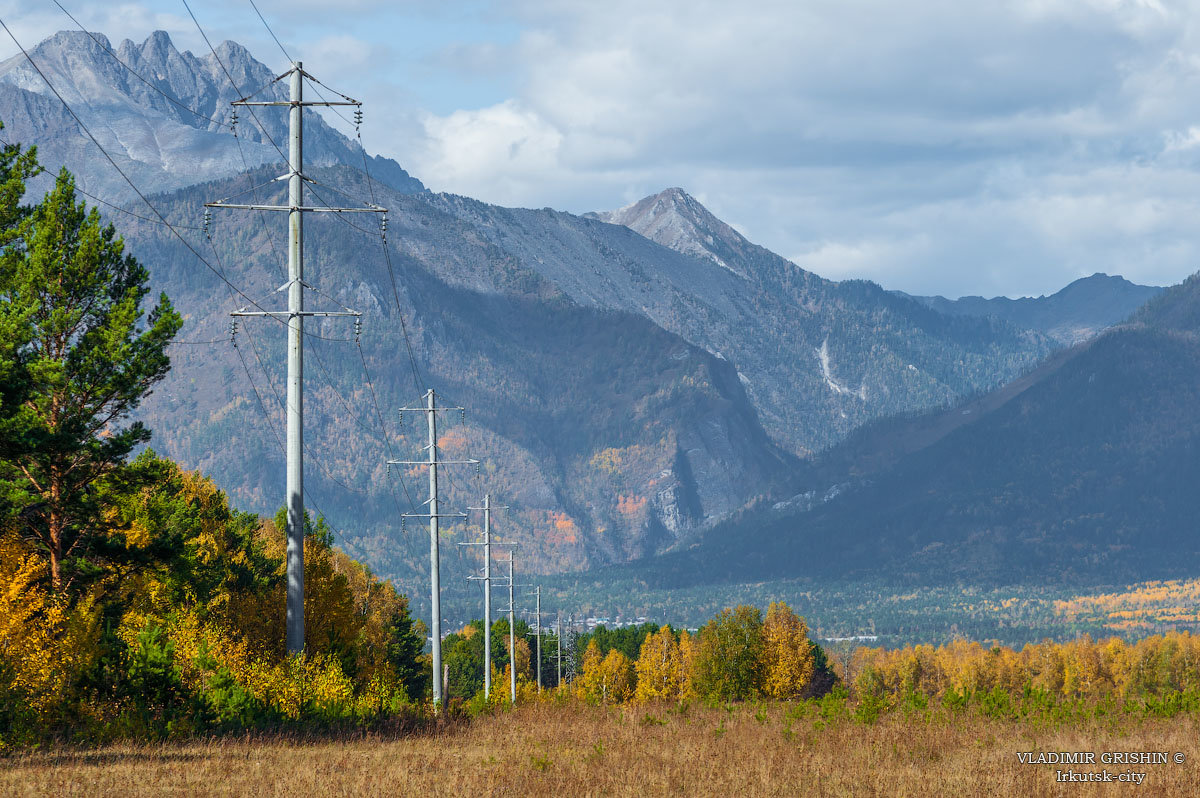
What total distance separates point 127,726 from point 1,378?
10.8 meters

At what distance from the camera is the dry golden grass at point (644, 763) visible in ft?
70.6

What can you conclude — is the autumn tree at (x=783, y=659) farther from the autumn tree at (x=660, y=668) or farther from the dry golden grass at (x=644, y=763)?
the dry golden grass at (x=644, y=763)

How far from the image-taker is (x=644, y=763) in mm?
24656

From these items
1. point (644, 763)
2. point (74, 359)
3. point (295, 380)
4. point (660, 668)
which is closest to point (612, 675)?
point (660, 668)

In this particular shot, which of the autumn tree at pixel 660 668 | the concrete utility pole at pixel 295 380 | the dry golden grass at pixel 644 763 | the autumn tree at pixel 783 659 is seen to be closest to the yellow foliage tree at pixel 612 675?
the autumn tree at pixel 660 668

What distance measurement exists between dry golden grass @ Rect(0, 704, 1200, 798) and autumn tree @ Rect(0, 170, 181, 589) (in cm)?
1608

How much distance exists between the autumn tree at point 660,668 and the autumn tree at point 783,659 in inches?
726

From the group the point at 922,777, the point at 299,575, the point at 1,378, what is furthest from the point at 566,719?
the point at 1,378

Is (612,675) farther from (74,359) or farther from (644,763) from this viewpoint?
(644,763)

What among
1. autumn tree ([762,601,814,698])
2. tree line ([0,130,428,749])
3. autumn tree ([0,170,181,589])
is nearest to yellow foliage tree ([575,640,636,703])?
autumn tree ([762,601,814,698])

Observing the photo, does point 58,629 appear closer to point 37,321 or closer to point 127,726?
point 127,726

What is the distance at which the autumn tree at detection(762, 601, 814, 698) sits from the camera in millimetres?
122750

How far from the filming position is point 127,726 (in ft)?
93.5

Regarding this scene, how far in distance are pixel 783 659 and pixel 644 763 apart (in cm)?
10370
